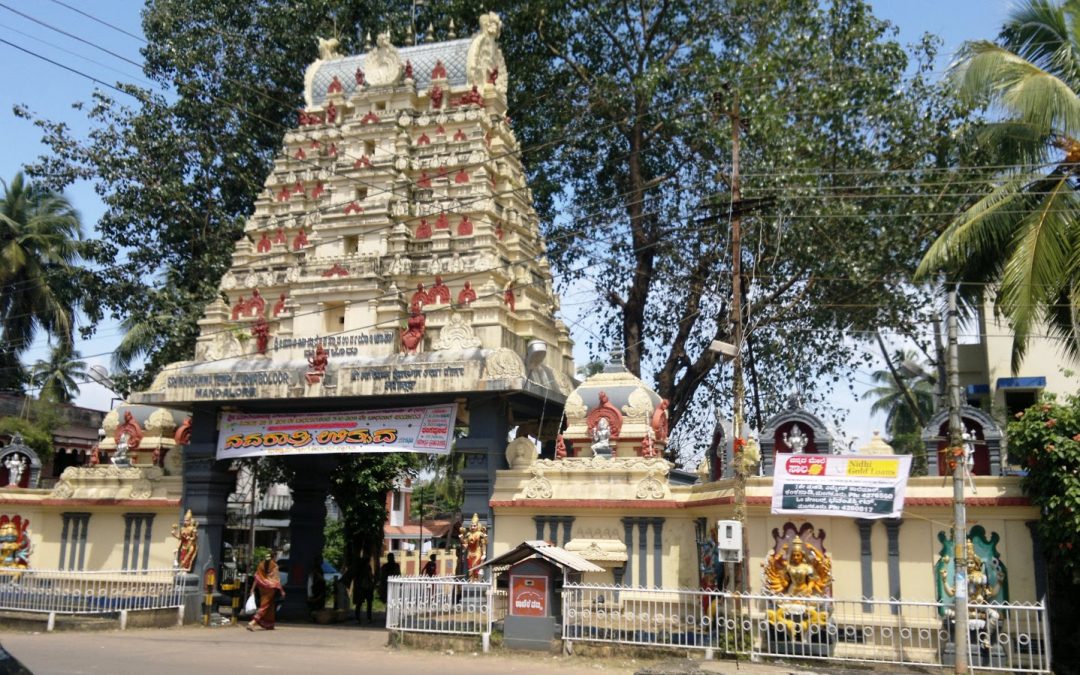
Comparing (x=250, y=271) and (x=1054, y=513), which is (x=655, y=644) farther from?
(x=250, y=271)

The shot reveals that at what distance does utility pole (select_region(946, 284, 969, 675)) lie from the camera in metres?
14.1

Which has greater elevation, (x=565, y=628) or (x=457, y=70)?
(x=457, y=70)

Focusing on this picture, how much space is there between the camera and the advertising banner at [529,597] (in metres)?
16.3

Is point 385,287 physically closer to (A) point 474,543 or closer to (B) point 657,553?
(A) point 474,543

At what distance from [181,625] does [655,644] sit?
36.6 feet

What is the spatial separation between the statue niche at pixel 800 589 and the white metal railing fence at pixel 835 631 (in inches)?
1.0

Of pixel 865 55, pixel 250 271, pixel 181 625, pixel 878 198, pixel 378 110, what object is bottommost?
pixel 181 625

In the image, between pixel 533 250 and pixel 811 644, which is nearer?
pixel 811 644

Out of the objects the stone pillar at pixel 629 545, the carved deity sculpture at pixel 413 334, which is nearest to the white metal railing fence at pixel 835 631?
the stone pillar at pixel 629 545

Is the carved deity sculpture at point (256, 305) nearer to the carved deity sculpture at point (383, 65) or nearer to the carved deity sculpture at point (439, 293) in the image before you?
the carved deity sculpture at point (439, 293)

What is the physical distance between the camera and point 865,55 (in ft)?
86.9

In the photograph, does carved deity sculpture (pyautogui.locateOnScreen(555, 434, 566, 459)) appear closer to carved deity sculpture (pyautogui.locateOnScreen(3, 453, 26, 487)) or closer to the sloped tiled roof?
the sloped tiled roof

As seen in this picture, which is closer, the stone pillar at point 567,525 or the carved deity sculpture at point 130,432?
the stone pillar at point 567,525

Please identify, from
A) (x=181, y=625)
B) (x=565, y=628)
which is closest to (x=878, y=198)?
(x=565, y=628)
